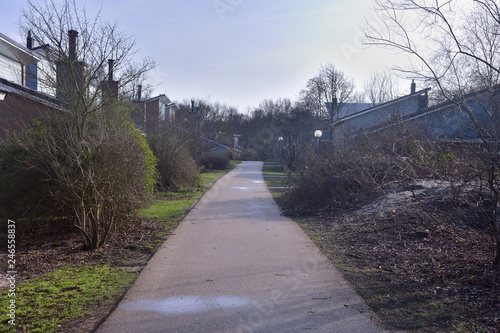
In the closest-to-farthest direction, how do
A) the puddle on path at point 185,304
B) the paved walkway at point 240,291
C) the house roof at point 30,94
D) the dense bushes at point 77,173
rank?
the paved walkway at point 240,291 → the puddle on path at point 185,304 → the dense bushes at point 77,173 → the house roof at point 30,94

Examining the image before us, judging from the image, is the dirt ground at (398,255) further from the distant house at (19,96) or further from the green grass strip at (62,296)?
the distant house at (19,96)

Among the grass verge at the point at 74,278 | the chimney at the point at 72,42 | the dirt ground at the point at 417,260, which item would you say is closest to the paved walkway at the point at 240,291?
the grass verge at the point at 74,278

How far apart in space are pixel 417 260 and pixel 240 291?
324 cm

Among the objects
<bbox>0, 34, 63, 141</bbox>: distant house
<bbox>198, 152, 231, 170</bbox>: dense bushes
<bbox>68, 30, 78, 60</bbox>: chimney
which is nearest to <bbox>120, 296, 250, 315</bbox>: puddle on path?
<bbox>0, 34, 63, 141</bbox>: distant house

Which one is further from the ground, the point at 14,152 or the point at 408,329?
the point at 14,152

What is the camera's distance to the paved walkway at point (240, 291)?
14.0 ft

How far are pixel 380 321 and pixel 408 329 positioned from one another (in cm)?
29

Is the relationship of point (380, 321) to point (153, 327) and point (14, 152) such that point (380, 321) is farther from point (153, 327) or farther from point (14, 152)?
point (14, 152)

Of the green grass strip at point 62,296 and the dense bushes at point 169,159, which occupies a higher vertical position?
the dense bushes at point 169,159

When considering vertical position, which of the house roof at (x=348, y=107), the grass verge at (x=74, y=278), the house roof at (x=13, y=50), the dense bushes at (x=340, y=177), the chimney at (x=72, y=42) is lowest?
the grass verge at (x=74, y=278)

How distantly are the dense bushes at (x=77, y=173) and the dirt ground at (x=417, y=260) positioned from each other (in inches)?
167

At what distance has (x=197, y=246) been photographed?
805 centimetres

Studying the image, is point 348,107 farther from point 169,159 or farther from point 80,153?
point 80,153

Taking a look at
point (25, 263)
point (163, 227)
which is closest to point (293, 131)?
point (163, 227)
